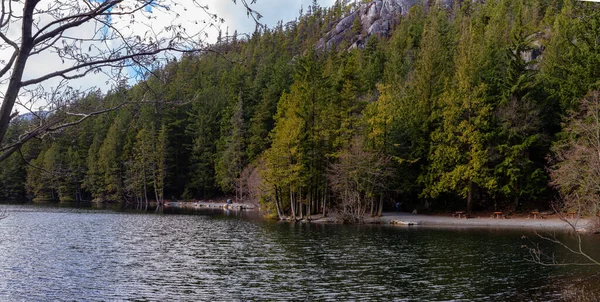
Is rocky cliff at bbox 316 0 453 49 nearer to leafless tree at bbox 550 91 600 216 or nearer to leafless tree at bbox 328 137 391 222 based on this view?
leafless tree at bbox 328 137 391 222

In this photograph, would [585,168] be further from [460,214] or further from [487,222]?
[460,214]

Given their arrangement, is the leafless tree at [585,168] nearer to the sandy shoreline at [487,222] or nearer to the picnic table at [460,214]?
the sandy shoreline at [487,222]


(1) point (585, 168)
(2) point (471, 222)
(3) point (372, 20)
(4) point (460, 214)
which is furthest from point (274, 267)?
(3) point (372, 20)

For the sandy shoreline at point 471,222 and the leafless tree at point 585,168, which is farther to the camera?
the sandy shoreline at point 471,222

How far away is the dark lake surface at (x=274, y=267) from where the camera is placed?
489 inches

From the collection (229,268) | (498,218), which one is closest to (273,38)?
(498,218)

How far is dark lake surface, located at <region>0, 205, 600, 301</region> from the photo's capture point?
489 inches

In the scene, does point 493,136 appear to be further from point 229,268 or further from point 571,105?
point 229,268

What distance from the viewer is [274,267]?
16.1 m

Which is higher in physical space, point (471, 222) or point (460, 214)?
point (460, 214)

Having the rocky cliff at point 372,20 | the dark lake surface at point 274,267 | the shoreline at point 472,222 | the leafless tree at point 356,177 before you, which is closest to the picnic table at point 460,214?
the shoreline at point 472,222

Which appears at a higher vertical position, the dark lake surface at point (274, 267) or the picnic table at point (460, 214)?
the picnic table at point (460, 214)

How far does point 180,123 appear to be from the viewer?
218ft

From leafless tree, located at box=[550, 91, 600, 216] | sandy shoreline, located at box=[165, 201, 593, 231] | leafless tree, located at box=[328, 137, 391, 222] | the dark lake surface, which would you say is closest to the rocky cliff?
leafless tree, located at box=[328, 137, 391, 222]
